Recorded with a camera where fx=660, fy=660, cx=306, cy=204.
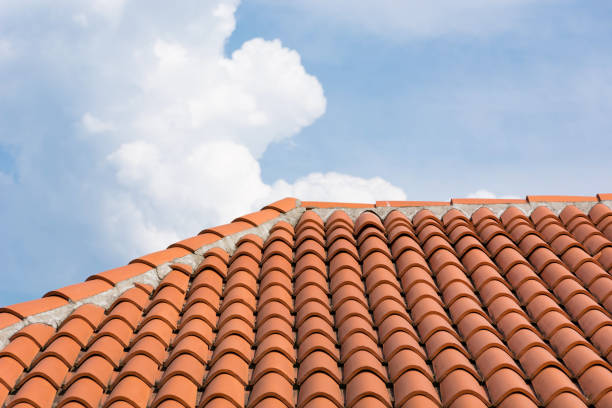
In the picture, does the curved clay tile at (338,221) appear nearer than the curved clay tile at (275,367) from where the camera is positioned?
No

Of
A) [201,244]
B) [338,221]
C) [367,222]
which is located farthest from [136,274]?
[367,222]

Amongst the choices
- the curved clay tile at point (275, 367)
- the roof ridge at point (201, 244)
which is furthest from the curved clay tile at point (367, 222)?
the curved clay tile at point (275, 367)

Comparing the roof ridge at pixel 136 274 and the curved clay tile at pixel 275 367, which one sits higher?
the roof ridge at pixel 136 274

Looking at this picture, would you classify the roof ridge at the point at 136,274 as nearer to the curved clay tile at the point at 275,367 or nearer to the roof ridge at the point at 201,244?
the roof ridge at the point at 201,244

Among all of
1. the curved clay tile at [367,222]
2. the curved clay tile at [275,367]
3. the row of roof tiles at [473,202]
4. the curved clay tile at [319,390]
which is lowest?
the curved clay tile at [319,390]

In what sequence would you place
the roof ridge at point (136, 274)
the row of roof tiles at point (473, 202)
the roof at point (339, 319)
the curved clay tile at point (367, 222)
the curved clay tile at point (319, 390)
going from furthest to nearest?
the row of roof tiles at point (473, 202) → the curved clay tile at point (367, 222) → the roof ridge at point (136, 274) → the roof at point (339, 319) → the curved clay tile at point (319, 390)

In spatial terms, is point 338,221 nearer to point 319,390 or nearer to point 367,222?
point 367,222

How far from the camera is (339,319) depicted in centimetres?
609

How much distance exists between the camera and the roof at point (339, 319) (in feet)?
16.7

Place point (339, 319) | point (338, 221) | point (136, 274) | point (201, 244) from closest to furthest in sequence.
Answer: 1. point (339, 319)
2. point (136, 274)
3. point (201, 244)
4. point (338, 221)

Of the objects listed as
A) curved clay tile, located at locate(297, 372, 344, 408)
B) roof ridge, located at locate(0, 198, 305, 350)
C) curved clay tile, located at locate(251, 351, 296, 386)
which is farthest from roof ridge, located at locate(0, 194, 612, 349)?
curved clay tile, located at locate(297, 372, 344, 408)

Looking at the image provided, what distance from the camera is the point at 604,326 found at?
5840 millimetres

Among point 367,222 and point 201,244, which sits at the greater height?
point 367,222

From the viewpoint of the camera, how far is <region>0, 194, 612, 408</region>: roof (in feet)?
16.7
